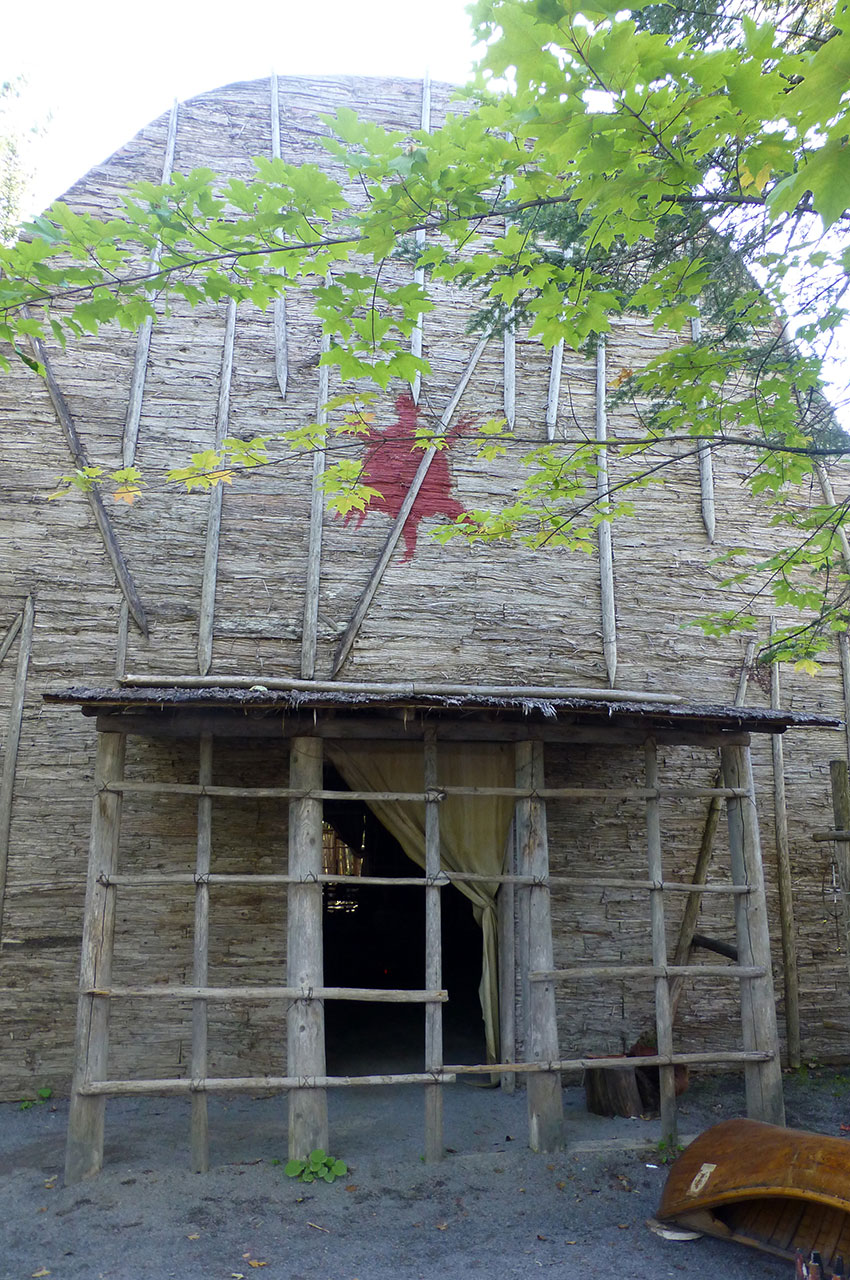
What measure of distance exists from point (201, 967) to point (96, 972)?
63 centimetres

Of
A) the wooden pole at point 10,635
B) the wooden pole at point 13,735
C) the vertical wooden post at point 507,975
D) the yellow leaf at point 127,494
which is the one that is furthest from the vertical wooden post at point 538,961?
the wooden pole at point 10,635

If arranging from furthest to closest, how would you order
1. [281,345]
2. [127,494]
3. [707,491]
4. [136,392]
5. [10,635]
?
[707,491] → [281,345] → [136,392] → [127,494] → [10,635]

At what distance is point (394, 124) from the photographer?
8.77 meters

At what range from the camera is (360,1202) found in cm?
482

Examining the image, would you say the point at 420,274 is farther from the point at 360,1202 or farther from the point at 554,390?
the point at 360,1202

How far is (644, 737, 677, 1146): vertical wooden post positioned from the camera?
557 centimetres

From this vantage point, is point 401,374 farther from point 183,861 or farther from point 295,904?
point 183,861

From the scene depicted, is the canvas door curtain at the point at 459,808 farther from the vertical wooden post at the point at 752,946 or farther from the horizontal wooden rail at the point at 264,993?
the vertical wooden post at the point at 752,946

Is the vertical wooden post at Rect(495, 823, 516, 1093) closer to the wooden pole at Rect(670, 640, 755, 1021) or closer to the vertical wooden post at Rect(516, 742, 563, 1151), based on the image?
the vertical wooden post at Rect(516, 742, 563, 1151)

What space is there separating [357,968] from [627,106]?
9822 mm

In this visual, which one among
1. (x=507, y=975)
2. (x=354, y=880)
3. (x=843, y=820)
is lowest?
(x=507, y=975)

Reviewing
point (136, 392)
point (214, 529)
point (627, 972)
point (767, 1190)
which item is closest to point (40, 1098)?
point (627, 972)

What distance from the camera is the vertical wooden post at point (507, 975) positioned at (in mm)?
6602

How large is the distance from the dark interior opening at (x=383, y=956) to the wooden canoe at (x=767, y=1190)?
244 cm
